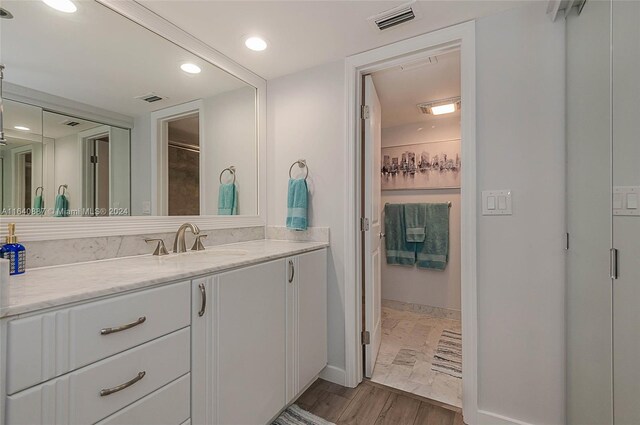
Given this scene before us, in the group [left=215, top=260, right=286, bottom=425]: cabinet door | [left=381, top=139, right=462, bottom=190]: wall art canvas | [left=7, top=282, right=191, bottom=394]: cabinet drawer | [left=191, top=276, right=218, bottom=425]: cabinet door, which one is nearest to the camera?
[left=7, top=282, right=191, bottom=394]: cabinet drawer

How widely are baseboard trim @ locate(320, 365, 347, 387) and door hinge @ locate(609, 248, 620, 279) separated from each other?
150 centimetres

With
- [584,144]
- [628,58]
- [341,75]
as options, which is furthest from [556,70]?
[341,75]

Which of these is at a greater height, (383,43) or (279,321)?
(383,43)

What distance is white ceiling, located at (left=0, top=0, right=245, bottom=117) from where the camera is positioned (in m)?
1.13

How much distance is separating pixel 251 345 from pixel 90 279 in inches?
27.4

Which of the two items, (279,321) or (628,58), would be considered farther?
(279,321)

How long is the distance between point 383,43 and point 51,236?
1.97 m

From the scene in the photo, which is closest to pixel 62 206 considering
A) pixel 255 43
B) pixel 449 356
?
pixel 255 43

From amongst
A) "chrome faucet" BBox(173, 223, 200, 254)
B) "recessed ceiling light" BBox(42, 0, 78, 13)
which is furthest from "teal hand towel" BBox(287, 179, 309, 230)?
"recessed ceiling light" BBox(42, 0, 78, 13)

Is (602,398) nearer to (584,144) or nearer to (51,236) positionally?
(584,144)

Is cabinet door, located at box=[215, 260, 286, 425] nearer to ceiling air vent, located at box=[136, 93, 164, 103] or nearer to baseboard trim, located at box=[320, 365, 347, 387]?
baseboard trim, located at box=[320, 365, 347, 387]

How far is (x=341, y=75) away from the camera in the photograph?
6.37ft

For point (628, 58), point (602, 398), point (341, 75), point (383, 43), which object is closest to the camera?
point (628, 58)

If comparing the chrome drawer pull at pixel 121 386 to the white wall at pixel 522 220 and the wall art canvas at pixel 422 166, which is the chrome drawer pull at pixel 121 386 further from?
the wall art canvas at pixel 422 166
